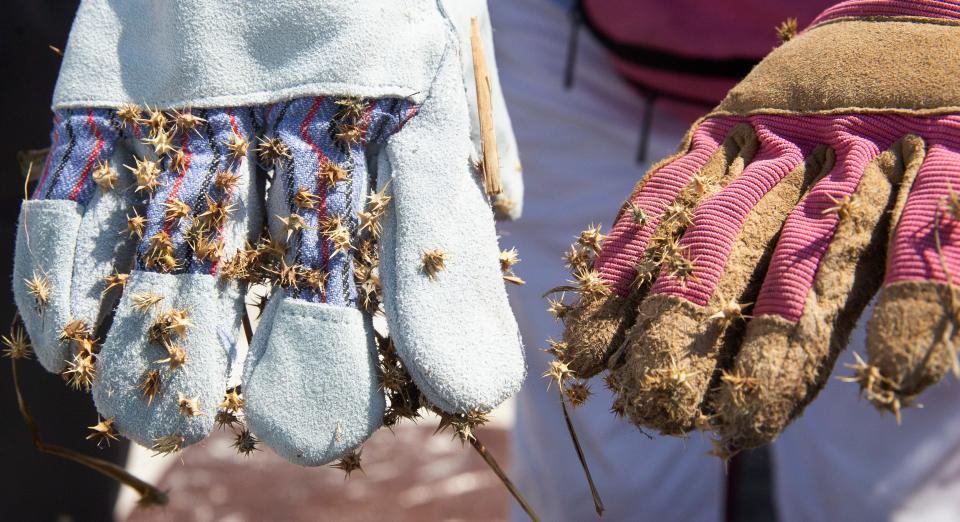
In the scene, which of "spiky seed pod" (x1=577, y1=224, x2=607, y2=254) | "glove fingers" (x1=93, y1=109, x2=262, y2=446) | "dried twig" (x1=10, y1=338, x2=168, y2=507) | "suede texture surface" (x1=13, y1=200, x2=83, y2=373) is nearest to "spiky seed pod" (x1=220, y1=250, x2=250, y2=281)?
"glove fingers" (x1=93, y1=109, x2=262, y2=446)

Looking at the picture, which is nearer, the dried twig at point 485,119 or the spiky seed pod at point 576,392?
the spiky seed pod at point 576,392

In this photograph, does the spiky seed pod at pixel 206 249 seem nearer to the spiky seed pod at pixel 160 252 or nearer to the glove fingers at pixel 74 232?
the spiky seed pod at pixel 160 252

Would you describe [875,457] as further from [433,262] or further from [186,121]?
[186,121]

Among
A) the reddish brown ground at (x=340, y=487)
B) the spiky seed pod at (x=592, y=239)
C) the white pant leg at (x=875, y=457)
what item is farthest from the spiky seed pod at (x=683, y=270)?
the reddish brown ground at (x=340, y=487)

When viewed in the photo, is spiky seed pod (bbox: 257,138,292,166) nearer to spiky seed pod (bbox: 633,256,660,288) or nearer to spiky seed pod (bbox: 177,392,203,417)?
spiky seed pod (bbox: 177,392,203,417)

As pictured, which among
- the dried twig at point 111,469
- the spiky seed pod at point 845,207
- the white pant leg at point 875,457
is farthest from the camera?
the white pant leg at point 875,457
